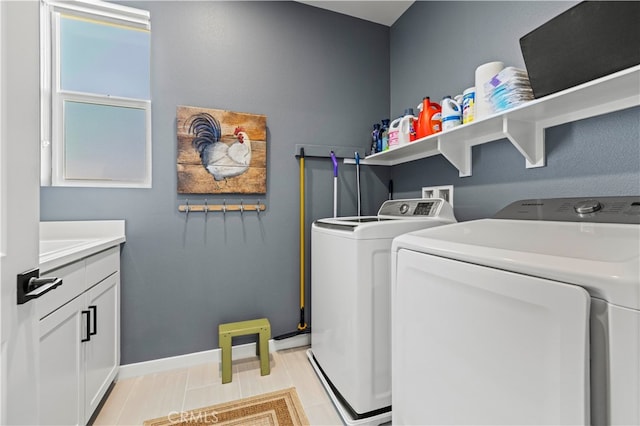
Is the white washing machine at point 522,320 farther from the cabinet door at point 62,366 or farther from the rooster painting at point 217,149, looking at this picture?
the rooster painting at point 217,149

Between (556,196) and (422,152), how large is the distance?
0.98 meters

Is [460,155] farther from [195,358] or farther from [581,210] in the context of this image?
[195,358]

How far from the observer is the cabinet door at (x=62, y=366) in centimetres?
99

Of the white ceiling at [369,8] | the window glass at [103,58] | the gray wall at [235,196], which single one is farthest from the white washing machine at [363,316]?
the white ceiling at [369,8]

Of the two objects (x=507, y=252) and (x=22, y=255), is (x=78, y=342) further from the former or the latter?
(x=507, y=252)

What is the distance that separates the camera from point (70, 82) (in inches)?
72.3

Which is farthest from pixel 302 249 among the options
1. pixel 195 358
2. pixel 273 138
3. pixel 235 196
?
pixel 195 358

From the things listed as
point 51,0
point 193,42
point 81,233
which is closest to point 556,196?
point 193,42

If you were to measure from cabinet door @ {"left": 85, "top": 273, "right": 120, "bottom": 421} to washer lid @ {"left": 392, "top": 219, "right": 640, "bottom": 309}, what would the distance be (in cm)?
161

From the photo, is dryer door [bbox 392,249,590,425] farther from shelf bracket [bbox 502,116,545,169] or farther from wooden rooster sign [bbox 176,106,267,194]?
wooden rooster sign [bbox 176,106,267,194]

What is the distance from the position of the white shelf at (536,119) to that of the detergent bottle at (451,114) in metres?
0.05

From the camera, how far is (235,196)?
2094 millimetres

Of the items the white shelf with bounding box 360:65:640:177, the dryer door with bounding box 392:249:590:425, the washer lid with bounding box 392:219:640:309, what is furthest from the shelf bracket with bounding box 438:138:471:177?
the dryer door with bounding box 392:249:590:425

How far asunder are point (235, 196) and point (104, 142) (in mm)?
953
